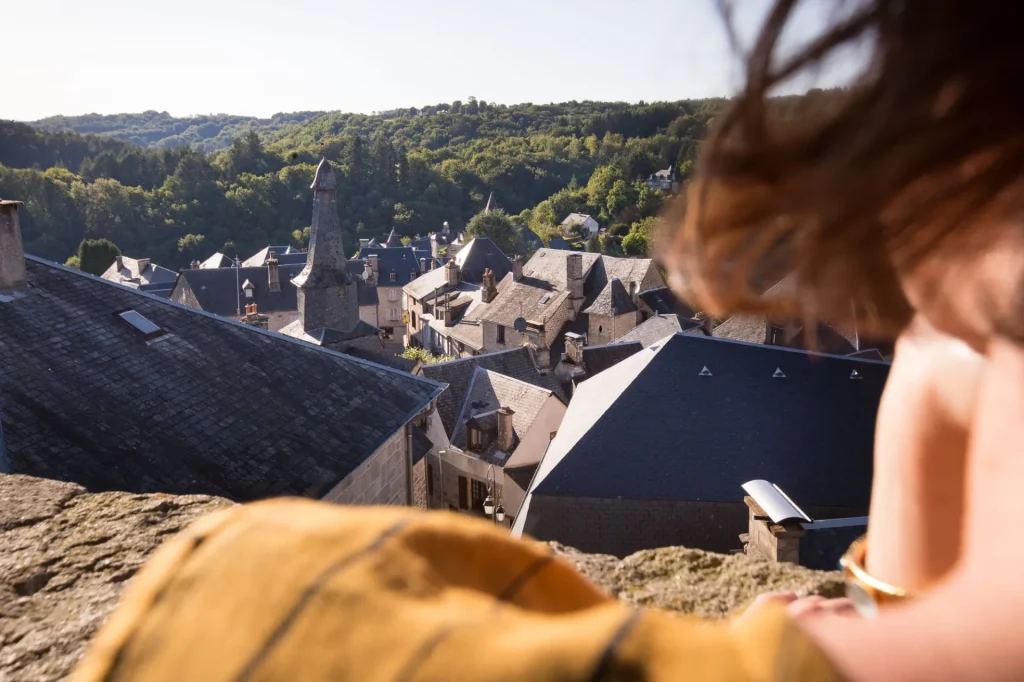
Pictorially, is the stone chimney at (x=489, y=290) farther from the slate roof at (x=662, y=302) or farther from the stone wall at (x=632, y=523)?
the stone wall at (x=632, y=523)

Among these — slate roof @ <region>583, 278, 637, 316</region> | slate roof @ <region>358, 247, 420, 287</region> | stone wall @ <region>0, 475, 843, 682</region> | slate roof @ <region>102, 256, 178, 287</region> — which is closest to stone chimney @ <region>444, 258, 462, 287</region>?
slate roof @ <region>358, 247, 420, 287</region>

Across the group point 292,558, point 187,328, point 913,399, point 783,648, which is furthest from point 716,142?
point 187,328

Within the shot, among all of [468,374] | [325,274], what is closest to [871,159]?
[468,374]

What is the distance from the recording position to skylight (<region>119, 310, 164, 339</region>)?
925 cm

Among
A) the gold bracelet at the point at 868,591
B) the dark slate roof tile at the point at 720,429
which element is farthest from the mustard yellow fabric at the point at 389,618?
the dark slate roof tile at the point at 720,429

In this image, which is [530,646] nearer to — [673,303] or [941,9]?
[941,9]

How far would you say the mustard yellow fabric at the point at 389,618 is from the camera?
26.7 inches

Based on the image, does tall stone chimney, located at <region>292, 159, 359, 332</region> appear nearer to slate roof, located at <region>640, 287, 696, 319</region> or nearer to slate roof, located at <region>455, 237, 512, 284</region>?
slate roof, located at <region>640, 287, 696, 319</region>

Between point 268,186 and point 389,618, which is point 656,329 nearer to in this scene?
point 389,618

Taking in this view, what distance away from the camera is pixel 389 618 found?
77 centimetres

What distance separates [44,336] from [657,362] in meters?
8.47

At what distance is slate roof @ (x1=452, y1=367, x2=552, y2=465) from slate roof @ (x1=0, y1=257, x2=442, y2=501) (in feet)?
28.7

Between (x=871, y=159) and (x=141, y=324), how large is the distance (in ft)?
31.9

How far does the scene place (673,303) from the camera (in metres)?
35.9
